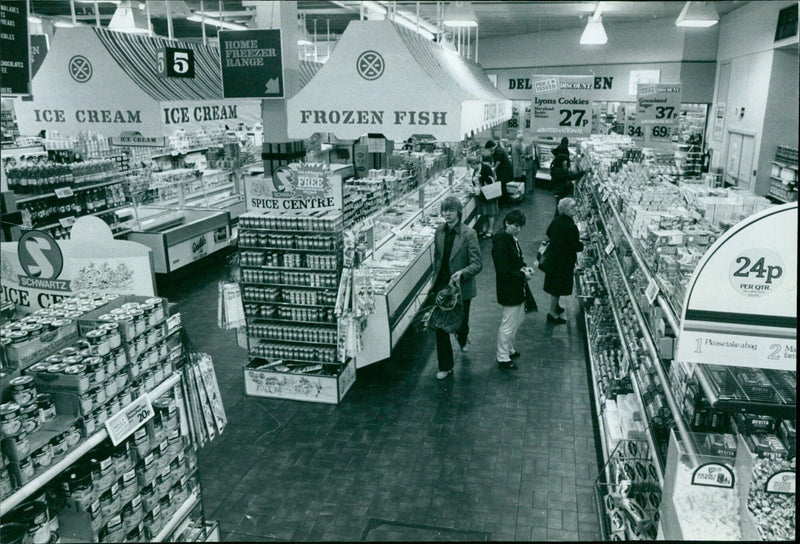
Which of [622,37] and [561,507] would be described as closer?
[561,507]

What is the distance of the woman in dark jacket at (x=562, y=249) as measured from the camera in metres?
8.21

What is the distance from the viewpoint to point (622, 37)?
1992cm

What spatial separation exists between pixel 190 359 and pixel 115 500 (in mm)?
970

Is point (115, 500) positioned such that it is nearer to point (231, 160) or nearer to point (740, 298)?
point (740, 298)

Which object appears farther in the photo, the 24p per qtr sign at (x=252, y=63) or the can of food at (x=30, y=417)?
the 24p per qtr sign at (x=252, y=63)

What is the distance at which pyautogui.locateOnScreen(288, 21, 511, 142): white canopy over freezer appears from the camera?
5699mm

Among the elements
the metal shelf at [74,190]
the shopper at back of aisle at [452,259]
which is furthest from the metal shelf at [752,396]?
the metal shelf at [74,190]

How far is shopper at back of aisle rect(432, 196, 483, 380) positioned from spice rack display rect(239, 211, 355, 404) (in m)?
1.11

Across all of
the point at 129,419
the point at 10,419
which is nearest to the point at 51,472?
the point at 10,419

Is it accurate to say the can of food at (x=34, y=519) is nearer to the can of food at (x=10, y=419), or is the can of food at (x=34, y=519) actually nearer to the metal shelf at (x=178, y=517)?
the can of food at (x=10, y=419)

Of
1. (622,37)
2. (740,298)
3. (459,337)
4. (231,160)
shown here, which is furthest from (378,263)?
(622,37)

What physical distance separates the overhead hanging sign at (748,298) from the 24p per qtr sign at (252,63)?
248 inches

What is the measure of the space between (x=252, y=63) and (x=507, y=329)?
4.59 m

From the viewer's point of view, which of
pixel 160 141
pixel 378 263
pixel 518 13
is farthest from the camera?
pixel 518 13
